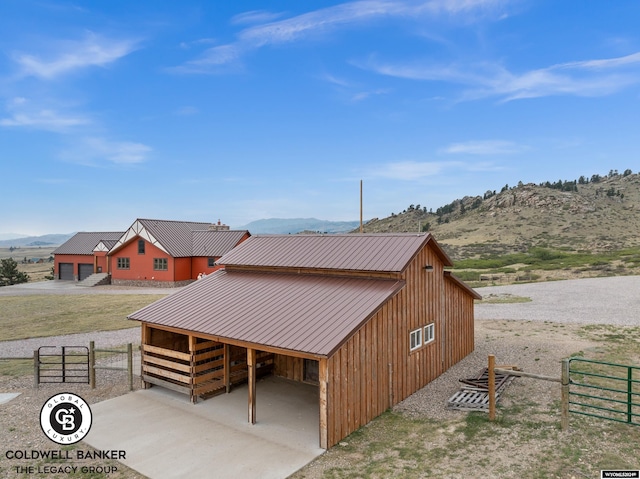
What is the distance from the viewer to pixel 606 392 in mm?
11445

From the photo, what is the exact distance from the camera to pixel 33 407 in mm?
11250

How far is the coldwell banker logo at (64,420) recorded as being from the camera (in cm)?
945

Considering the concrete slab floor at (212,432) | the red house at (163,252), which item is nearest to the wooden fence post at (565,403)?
the concrete slab floor at (212,432)

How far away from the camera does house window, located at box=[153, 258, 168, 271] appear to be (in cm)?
3825

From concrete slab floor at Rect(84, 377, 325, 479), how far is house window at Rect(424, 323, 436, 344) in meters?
3.72

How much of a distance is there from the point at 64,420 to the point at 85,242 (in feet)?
140

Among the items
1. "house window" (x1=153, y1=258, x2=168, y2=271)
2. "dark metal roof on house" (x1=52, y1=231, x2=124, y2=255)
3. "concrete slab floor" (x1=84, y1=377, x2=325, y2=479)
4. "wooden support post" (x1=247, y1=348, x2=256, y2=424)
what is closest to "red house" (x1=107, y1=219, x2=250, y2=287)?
"house window" (x1=153, y1=258, x2=168, y2=271)

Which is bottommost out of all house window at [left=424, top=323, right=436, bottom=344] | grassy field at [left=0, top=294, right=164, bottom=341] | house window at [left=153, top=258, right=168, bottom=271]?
grassy field at [left=0, top=294, right=164, bottom=341]

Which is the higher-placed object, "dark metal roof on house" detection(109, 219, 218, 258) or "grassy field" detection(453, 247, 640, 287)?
"dark metal roof on house" detection(109, 219, 218, 258)

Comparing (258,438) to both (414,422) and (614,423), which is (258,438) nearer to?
(414,422)

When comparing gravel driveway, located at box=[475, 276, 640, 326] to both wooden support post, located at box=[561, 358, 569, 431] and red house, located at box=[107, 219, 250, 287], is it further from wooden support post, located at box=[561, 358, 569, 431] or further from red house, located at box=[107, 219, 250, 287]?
red house, located at box=[107, 219, 250, 287]

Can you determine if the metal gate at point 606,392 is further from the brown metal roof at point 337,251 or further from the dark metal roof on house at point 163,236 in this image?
the dark metal roof on house at point 163,236

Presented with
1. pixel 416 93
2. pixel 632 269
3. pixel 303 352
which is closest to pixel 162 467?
pixel 303 352

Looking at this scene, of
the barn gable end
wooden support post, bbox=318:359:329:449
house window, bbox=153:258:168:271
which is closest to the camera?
wooden support post, bbox=318:359:329:449
